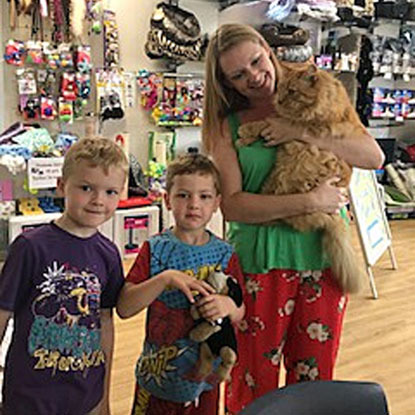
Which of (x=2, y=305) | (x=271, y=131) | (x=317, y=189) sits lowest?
(x=2, y=305)

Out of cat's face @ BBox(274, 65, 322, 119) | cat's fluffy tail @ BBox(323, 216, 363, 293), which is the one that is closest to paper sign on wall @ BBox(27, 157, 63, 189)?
cat's face @ BBox(274, 65, 322, 119)

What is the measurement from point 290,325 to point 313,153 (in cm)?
49

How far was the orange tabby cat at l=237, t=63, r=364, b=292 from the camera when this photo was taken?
1.53 m

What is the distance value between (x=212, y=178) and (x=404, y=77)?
516 centimetres

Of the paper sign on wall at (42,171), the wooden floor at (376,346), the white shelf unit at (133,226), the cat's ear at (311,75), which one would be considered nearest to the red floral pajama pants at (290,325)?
the cat's ear at (311,75)

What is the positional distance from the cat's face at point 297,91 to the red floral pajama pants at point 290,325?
447 mm

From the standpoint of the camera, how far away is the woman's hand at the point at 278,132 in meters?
1.53

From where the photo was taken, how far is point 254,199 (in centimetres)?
150

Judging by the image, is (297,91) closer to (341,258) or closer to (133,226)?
(341,258)

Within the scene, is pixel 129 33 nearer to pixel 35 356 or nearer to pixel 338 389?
pixel 35 356

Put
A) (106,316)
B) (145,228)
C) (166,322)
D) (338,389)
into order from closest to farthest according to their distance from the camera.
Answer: (338,389)
(106,316)
(166,322)
(145,228)

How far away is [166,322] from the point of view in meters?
1.45

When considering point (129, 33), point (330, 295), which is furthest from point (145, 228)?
point (330, 295)

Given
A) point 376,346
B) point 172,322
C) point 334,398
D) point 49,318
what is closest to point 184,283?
point 172,322
